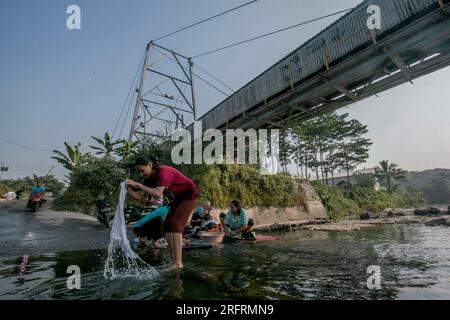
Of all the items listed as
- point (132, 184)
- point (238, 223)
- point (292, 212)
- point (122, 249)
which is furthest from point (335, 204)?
point (132, 184)

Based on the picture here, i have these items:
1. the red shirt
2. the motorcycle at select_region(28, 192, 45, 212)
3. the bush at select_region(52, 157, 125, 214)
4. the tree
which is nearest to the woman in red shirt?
the red shirt

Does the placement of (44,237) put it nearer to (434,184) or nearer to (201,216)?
(201,216)

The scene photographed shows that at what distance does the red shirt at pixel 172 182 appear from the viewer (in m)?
3.95

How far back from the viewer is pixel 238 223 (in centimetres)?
873

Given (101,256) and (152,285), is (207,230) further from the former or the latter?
(152,285)

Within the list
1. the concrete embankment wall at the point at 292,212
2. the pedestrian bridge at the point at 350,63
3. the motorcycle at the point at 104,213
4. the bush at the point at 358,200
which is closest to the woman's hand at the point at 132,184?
the motorcycle at the point at 104,213

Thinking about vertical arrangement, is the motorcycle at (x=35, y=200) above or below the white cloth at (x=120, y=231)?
above

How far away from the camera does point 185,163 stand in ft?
58.3

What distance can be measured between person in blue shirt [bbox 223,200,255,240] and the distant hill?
2317 inches

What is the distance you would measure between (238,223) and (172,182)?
512 cm

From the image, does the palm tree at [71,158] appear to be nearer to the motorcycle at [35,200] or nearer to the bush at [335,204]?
the motorcycle at [35,200]

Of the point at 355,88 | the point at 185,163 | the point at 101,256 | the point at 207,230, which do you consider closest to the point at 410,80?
the point at 355,88

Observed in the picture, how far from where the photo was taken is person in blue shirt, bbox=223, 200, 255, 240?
8.51 m
